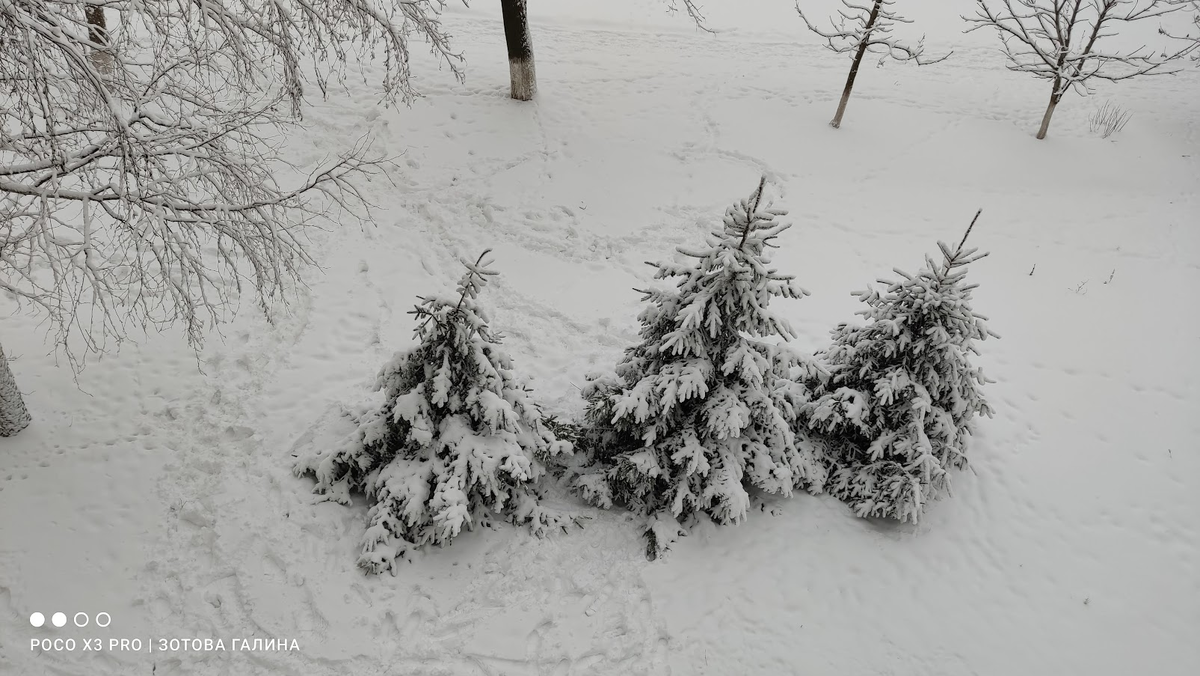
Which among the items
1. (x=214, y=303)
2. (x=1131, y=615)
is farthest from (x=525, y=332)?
(x=1131, y=615)

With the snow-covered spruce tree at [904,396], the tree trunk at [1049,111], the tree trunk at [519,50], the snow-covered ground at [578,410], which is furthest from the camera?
the tree trunk at [1049,111]

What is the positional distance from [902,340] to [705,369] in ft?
6.47

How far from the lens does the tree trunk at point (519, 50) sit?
12.2 meters

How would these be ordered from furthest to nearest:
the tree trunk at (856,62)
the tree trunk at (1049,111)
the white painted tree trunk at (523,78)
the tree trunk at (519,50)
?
1. the tree trunk at (1049,111)
2. the tree trunk at (856,62)
3. the white painted tree trunk at (523,78)
4. the tree trunk at (519,50)

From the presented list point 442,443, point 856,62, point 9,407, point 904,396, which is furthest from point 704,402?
point 856,62

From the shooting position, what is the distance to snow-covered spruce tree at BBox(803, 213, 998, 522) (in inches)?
255

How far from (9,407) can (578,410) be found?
18.1 feet

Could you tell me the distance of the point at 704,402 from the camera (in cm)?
641

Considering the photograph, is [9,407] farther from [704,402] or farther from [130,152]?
[704,402]

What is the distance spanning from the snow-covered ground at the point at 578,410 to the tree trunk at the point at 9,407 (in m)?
0.12

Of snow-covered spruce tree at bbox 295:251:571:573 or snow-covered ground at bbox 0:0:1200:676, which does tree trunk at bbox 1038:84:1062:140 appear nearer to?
snow-covered ground at bbox 0:0:1200:676

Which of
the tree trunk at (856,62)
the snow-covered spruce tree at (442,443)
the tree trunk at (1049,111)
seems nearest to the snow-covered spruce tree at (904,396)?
the snow-covered spruce tree at (442,443)

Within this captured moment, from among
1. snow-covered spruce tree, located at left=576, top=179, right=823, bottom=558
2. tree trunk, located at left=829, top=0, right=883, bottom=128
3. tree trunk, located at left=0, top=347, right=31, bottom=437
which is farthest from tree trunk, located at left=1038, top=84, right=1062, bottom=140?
tree trunk, located at left=0, top=347, right=31, bottom=437

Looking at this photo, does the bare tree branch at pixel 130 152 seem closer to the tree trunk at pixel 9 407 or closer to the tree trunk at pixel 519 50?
the tree trunk at pixel 9 407
